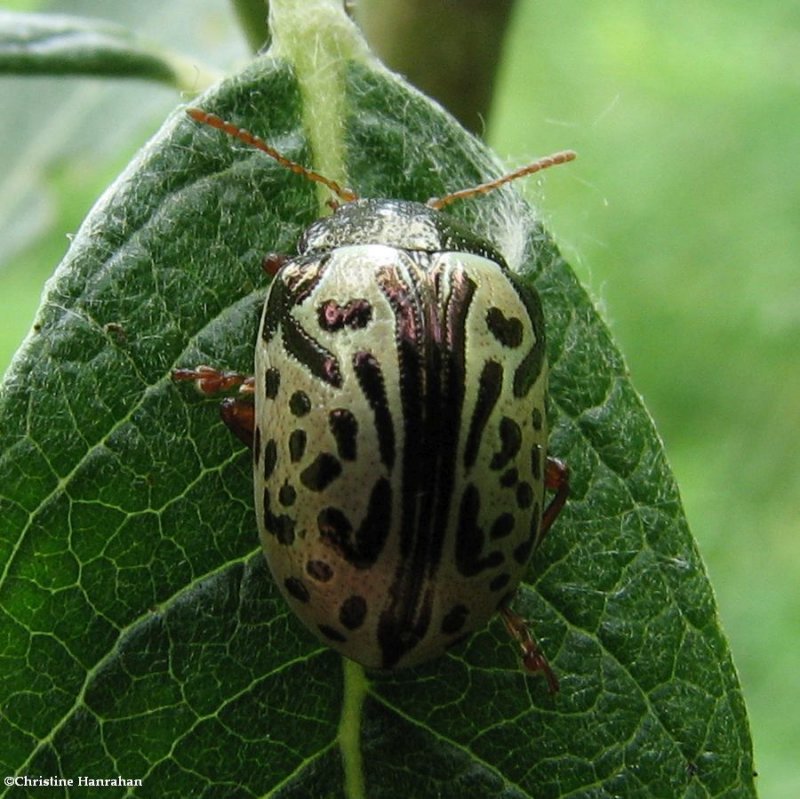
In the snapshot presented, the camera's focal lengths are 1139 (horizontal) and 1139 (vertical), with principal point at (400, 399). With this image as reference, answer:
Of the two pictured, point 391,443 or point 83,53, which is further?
point 83,53

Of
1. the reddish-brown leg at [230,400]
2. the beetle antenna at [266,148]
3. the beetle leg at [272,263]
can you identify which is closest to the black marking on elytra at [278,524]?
the reddish-brown leg at [230,400]

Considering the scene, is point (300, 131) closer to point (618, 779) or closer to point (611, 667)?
point (611, 667)

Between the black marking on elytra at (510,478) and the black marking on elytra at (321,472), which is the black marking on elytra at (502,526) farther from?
the black marking on elytra at (321,472)

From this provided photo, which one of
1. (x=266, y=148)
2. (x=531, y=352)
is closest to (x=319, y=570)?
(x=531, y=352)

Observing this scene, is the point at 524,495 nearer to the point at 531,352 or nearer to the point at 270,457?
the point at 531,352

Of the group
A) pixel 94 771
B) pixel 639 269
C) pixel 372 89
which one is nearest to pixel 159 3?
pixel 372 89

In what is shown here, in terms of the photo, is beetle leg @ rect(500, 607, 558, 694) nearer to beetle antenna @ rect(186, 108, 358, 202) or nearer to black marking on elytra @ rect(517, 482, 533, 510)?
black marking on elytra @ rect(517, 482, 533, 510)
